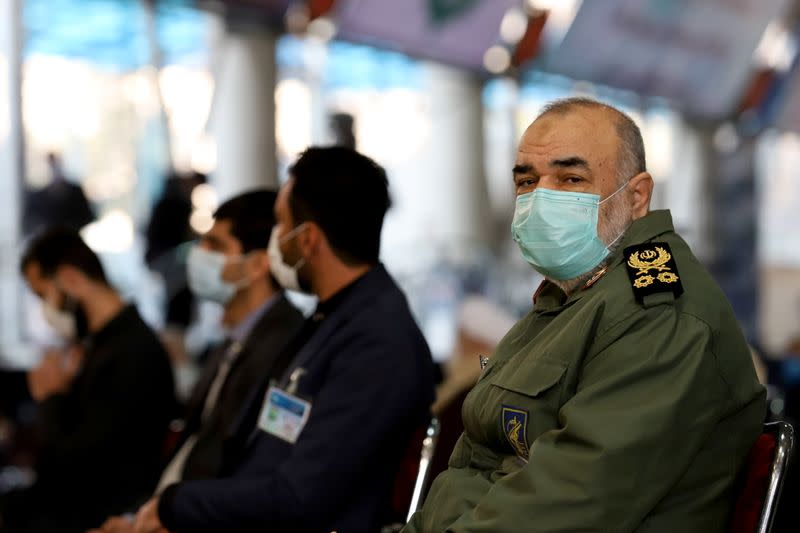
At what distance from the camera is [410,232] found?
477 inches

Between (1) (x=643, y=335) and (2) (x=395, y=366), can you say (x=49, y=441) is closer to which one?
(2) (x=395, y=366)

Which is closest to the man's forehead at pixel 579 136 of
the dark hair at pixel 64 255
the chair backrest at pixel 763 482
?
the chair backrest at pixel 763 482

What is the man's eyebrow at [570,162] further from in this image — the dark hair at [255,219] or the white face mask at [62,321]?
the white face mask at [62,321]

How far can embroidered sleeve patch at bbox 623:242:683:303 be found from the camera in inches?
73.7

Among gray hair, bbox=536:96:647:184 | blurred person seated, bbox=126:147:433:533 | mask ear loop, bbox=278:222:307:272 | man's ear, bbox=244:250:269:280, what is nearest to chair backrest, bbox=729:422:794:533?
gray hair, bbox=536:96:647:184

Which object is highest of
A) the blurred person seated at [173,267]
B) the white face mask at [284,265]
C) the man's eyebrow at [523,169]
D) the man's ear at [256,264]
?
the man's eyebrow at [523,169]

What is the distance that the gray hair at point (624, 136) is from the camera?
2.10 meters

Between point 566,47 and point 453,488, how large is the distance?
10.5 metres

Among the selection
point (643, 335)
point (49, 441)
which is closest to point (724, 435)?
point (643, 335)

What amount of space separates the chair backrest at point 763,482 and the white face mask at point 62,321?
10.3 ft

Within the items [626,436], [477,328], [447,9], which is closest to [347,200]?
[626,436]

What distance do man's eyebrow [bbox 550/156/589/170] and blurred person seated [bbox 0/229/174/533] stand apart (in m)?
2.16

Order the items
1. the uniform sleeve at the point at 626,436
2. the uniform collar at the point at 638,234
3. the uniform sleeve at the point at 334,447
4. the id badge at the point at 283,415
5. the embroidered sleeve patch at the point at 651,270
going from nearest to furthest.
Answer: the uniform sleeve at the point at 626,436 → the embroidered sleeve patch at the point at 651,270 → the uniform collar at the point at 638,234 → the uniform sleeve at the point at 334,447 → the id badge at the point at 283,415

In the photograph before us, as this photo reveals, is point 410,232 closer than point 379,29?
No
